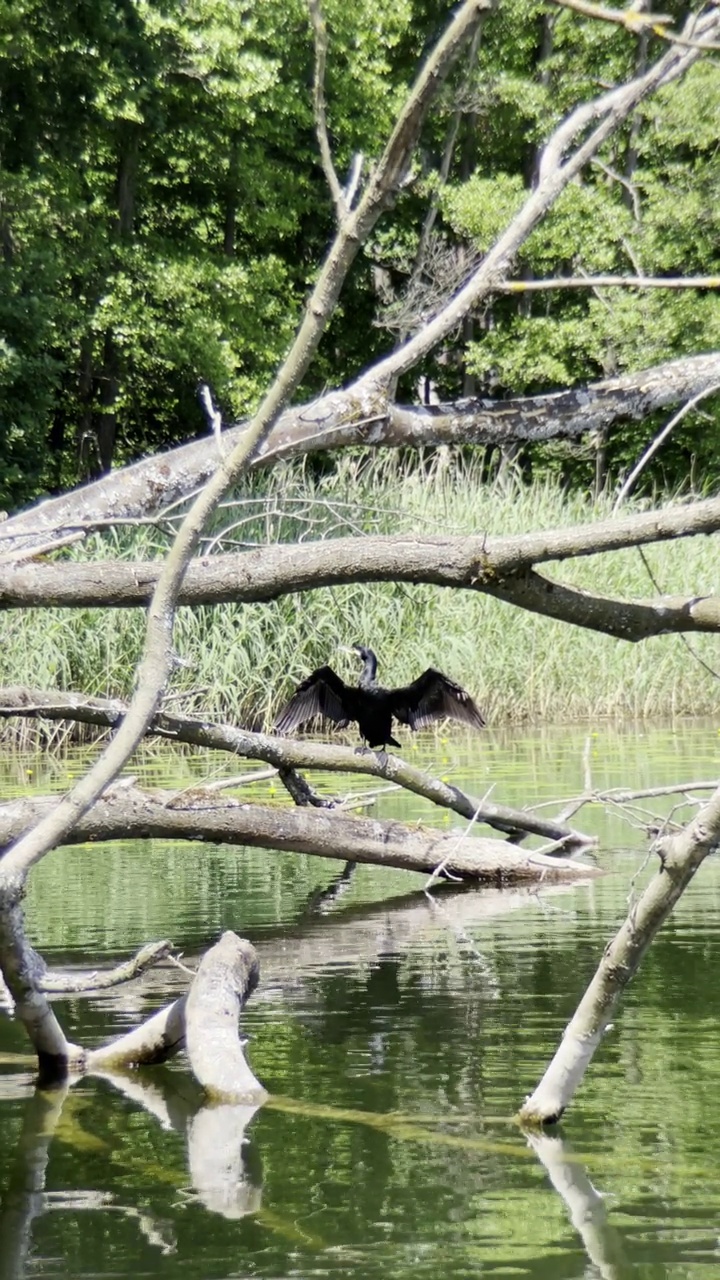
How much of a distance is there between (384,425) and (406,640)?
8879 millimetres

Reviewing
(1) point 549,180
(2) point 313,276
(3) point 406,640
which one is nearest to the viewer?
(1) point 549,180

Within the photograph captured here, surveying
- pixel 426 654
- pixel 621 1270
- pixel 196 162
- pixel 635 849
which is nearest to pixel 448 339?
pixel 196 162

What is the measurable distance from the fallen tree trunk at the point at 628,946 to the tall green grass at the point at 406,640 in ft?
28.9

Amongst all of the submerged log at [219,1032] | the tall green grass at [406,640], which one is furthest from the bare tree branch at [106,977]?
the tall green grass at [406,640]

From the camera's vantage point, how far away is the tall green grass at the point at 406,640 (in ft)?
41.9

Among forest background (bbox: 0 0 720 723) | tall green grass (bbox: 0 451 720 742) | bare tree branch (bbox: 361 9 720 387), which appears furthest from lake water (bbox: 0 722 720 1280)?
forest background (bbox: 0 0 720 723)

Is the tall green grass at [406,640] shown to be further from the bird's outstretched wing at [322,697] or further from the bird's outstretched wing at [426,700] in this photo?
the bird's outstretched wing at [426,700]

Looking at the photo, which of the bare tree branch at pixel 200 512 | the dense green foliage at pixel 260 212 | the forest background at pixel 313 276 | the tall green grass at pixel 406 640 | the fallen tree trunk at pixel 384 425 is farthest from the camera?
the dense green foliage at pixel 260 212

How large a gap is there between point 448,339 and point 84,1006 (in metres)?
24.1

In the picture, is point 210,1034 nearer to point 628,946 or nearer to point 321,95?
point 628,946

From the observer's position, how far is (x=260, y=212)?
962 inches

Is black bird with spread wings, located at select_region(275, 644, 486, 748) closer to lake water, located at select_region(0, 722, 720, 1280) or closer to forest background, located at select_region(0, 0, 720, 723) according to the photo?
lake water, located at select_region(0, 722, 720, 1280)

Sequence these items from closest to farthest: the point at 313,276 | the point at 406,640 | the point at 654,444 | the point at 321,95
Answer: the point at 321,95 → the point at 654,444 → the point at 406,640 → the point at 313,276

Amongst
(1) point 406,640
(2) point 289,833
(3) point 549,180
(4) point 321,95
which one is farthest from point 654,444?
(1) point 406,640
